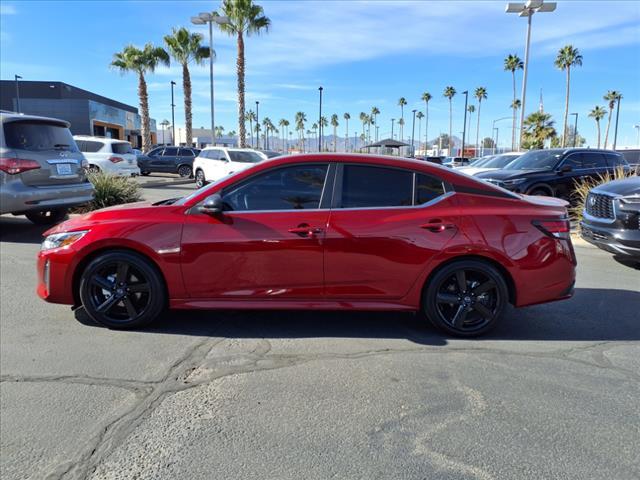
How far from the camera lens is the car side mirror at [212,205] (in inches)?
161

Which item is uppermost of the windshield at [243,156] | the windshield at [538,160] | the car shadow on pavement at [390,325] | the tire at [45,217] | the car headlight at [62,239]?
the windshield at [243,156]

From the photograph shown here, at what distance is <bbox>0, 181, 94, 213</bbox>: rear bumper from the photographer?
7.54 meters

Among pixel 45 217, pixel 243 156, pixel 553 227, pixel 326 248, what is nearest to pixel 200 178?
pixel 243 156

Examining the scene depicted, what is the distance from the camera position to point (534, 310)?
16.8 ft

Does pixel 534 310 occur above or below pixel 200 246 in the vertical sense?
below

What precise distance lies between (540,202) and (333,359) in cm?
244

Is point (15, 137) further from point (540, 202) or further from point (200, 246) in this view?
point (540, 202)

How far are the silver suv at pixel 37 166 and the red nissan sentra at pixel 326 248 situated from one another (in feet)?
13.3

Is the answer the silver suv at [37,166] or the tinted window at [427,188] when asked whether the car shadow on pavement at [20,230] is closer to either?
the silver suv at [37,166]

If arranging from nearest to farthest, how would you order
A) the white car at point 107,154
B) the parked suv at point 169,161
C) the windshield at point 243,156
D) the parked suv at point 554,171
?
the parked suv at point 554,171
the windshield at point 243,156
the white car at point 107,154
the parked suv at point 169,161

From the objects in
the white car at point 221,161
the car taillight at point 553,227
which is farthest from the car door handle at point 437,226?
the white car at point 221,161

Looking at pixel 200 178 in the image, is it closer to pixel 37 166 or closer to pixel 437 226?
pixel 37 166

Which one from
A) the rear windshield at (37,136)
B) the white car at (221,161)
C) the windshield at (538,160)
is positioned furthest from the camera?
the white car at (221,161)

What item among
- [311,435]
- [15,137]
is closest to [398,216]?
[311,435]
